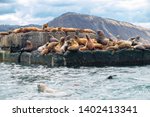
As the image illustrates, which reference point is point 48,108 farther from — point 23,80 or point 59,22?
point 59,22

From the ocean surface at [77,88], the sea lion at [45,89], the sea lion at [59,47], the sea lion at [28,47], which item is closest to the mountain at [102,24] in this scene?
the sea lion at [28,47]

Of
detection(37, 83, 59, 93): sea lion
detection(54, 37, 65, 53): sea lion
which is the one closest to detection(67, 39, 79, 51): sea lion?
detection(54, 37, 65, 53): sea lion

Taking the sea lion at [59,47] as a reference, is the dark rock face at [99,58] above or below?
below

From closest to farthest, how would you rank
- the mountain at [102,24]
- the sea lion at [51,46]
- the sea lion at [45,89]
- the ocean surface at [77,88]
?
the ocean surface at [77,88] → the sea lion at [45,89] → the sea lion at [51,46] → the mountain at [102,24]

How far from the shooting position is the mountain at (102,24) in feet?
371

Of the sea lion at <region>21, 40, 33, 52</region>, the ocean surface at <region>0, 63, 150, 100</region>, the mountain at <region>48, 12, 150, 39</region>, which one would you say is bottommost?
the ocean surface at <region>0, 63, 150, 100</region>

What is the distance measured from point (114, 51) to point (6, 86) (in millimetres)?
12835

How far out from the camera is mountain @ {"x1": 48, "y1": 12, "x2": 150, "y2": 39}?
371ft

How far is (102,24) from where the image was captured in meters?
116

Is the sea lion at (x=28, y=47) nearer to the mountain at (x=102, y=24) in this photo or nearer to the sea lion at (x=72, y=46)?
the sea lion at (x=72, y=46)

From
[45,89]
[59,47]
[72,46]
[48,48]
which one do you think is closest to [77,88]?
[45,89]

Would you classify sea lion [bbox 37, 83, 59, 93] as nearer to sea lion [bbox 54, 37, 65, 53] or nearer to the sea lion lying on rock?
sea lion [bbox 54, 37, 65, 53]

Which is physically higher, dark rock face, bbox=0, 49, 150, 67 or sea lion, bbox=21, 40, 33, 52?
sea lion, bbox=21, 40, 33, 52

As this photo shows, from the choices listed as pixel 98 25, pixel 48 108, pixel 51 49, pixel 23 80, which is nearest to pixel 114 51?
pixel 51 49
